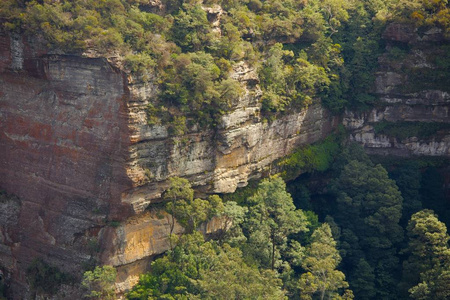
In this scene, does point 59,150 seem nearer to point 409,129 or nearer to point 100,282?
point 100,282

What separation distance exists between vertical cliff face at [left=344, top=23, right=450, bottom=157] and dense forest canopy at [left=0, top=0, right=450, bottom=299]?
553 millimetres

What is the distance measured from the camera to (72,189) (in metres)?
36.7

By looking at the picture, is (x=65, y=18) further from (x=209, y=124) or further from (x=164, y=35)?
(x=209, y=124)

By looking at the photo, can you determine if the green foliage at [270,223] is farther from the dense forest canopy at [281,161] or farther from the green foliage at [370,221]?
the green foliage at [370,221]

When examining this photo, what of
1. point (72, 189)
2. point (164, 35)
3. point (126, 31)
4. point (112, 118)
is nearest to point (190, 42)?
point (164, 35)

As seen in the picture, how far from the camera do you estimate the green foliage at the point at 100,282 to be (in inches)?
1410

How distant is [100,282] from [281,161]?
1359cm

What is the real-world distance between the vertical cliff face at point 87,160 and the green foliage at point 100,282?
0.74 metres

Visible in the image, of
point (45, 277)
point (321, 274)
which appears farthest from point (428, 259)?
point (45, 277)

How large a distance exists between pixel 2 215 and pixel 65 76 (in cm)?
914

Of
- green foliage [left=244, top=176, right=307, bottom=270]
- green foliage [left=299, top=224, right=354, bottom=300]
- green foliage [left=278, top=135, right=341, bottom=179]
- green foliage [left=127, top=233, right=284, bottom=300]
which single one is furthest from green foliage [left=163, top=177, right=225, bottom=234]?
green foliage [left=278, top=135, right=341, bottom=179]

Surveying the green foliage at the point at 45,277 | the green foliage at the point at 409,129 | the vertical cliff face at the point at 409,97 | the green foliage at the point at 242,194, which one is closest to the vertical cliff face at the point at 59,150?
the green foliage at the point at 45,277

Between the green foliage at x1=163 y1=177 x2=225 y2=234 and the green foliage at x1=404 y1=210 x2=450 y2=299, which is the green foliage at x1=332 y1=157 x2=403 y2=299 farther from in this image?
the green foliage at x1=163 y1=177 x2=225 y2=234

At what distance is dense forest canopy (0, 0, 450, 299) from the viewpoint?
36.1 meters
